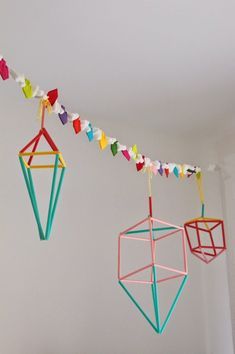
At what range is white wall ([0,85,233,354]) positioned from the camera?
5.35 ft

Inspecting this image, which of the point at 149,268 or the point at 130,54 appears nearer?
the point at 130,54

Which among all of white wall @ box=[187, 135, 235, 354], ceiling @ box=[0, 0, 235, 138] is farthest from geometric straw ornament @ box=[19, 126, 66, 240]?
white wall @ box=[187, 135, 235, 354]

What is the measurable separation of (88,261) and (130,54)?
827mm

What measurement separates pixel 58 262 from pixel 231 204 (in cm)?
79

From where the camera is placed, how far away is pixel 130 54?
4.88 ft

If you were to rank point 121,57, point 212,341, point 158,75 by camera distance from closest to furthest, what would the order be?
point 121,57 < point 158,75 < point 212,341

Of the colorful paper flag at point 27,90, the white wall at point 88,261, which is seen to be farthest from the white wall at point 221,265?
the colorful paper flag at point 27,90

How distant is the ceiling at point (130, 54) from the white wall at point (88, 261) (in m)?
0.20

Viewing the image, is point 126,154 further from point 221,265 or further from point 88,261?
point 221,265

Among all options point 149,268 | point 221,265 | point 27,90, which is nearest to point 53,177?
point 27,90

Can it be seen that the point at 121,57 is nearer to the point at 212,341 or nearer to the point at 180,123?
the point at 180,123

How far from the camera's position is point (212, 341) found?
1.95 metres

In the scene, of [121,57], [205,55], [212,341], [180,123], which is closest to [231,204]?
[180,123]

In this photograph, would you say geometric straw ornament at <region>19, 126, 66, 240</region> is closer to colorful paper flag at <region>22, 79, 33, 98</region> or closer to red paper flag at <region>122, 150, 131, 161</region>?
colorful paper flag at <region>22, 79, 33, 98</region>
